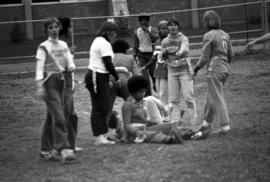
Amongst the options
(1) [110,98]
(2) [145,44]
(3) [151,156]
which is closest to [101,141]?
(1) [110,98]

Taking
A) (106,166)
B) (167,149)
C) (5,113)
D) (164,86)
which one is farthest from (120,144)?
(5,113)

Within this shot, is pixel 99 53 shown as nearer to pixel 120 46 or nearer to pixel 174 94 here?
pixel 120 46

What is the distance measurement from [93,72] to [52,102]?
1.31 metres

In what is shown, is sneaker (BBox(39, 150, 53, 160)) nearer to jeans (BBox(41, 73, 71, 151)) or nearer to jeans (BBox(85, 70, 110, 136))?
jeans (BBox(41, 73, 71, 151))

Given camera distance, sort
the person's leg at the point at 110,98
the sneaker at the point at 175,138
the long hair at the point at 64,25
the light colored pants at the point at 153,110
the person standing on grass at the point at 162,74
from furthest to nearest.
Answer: the person standing on grass at the point at 162,74 → the light colored pants at the point at 153,110 → the person's leg at the point at 110,98 → the sneaker at the point at 175,138 → the long hair at the point at 64,25

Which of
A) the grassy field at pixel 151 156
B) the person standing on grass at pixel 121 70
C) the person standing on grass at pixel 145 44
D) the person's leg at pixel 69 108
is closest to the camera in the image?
the grassy field at pixel 151 156

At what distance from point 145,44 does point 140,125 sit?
153 inches

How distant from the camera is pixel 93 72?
10.2 m

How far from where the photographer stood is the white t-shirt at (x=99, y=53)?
10.0 metres

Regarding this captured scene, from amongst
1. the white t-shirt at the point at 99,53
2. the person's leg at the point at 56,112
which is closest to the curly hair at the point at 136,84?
the white t-shirt at the point at 99,53

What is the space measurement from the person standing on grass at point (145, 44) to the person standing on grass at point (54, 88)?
469 cm

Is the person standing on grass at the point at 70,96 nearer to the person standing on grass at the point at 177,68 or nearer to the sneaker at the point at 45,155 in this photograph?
the sneaker at the point at 45,155

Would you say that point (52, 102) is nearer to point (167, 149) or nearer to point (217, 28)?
point (167, 149)

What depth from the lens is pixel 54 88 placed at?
9133 millimetres
